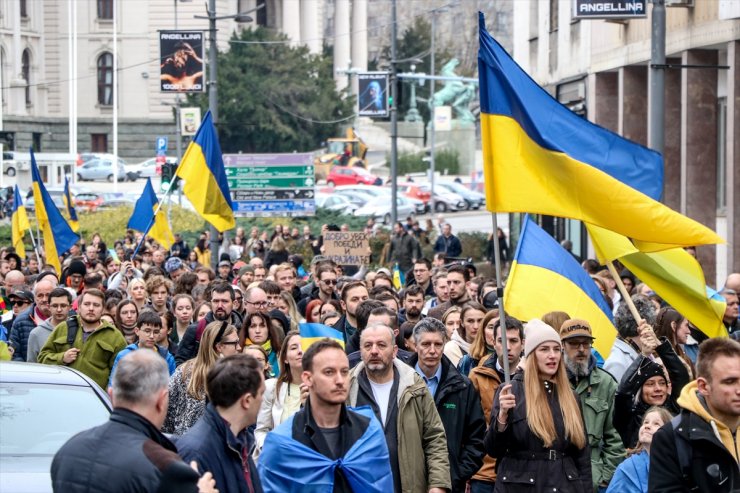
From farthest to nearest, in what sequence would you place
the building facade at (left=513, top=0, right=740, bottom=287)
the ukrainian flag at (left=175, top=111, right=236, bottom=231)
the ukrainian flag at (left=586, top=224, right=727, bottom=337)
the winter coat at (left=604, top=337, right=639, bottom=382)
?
the building facade at (left=513, top=0, right=740, bottom=287)
the ukrainian flag at (left=175, top=111, right=236, bottom=231)
the winter coat at (left=604, top=337, right=639, bottom=382)
the ukrainian flag at (left=586, top=224, right=727, bottom=337)

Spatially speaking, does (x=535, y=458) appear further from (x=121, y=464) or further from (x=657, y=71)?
(x=657, y=71)

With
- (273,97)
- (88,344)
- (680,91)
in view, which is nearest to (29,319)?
(88,344)

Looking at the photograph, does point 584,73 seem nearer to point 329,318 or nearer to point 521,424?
point 329,318

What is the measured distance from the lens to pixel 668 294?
9.45m

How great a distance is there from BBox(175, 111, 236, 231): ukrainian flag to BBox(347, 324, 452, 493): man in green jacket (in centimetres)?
1152

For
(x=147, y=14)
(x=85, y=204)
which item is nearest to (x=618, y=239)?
(x=85, y=204)

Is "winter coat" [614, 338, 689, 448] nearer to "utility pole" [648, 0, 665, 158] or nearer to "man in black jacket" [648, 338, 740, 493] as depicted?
"man in black jacket" [648, 338, 740, 493]

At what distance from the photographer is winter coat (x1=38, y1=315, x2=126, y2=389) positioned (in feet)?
37.3

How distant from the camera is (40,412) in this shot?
830 cm

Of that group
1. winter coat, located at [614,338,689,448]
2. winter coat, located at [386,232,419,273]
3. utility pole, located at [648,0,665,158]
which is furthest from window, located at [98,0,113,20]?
winter coat, located at [614,338,689,448]

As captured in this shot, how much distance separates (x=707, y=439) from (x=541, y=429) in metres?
1.77

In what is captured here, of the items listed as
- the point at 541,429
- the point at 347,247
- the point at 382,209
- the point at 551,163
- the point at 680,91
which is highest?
the point at 680,91

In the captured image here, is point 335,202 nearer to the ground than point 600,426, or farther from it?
nearer to the ground

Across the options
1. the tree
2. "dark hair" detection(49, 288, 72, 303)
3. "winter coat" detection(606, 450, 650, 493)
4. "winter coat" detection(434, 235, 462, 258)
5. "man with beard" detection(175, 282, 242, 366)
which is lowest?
"winter coat" detection(434, 235, 462, 258)
